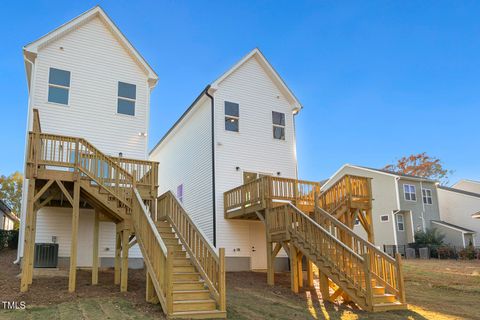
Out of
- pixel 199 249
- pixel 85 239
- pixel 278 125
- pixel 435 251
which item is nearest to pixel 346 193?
pixel 278 125

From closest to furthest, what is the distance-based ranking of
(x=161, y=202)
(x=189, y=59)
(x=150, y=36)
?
(x=161, y=202) < (x=150, y=36) < (x=189, y=59)

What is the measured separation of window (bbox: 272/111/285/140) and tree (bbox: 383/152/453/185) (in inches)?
1368

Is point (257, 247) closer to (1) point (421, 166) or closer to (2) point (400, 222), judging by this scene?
(2) point (400, 222)

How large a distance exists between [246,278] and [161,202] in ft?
15.4

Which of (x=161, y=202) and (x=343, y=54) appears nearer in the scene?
(x=161, y=202)

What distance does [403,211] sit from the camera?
1298 inches

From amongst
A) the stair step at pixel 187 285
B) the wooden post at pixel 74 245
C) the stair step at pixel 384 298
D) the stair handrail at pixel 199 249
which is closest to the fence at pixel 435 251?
the stair step at pixel 384 298

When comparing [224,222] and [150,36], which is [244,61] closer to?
[150,36]

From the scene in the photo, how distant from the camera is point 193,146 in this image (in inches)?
814

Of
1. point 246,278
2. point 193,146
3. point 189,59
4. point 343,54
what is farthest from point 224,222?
point 343,54

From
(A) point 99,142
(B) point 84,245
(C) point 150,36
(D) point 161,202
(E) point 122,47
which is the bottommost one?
(B) point 84,245

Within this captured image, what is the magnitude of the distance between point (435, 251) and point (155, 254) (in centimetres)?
2649

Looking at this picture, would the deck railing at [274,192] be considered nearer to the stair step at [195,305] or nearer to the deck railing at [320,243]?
the deck railing at [320,243]

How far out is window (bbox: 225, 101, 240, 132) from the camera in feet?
61.8
